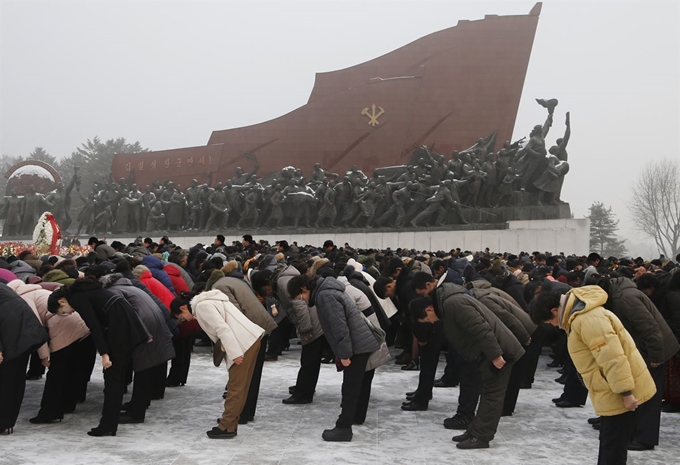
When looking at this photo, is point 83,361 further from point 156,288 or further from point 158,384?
point 156,288

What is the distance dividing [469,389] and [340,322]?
1225 mm

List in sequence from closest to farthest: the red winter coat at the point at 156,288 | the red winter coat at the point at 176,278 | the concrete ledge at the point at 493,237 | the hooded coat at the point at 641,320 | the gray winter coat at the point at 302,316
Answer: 1. the hooded coat at the point at 641,320
2. the gray winter coat at the point at 302,316
3. the red winter coat at the point at 156,288
4. the red winter coat at the point at 176,278
5. the concrete ledge at the point at 493,237

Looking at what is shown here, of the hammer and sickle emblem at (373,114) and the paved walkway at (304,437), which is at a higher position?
the hammer and sickle emblem at (373,114)

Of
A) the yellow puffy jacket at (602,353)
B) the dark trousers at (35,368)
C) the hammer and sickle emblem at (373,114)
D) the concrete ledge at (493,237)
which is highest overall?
the hammer and sickle emblem at (373,114)

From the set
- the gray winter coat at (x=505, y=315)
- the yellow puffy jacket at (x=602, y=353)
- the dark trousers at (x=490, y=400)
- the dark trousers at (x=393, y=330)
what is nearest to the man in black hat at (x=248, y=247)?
the dark trousers at (x=393, y=330)

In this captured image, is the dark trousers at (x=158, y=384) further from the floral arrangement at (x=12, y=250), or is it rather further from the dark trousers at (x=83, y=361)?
the floral arrangement at (x=12, y=250)

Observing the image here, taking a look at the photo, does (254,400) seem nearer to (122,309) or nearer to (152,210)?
(122,309)

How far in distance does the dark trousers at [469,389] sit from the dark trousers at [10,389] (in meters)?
3.18

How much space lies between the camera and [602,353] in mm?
3576

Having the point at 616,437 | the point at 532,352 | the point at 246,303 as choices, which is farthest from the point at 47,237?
the point at 616,437

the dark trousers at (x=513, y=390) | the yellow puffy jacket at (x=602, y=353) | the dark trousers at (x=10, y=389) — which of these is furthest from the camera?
the dark trousers at (x=513, y=390)

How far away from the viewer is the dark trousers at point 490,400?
4.85 meters

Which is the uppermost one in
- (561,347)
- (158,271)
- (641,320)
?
(641,320)

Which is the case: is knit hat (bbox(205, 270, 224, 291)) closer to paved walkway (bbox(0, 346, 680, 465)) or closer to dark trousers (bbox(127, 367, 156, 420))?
dark trousers (bbox(127, 367, 156, 420))
